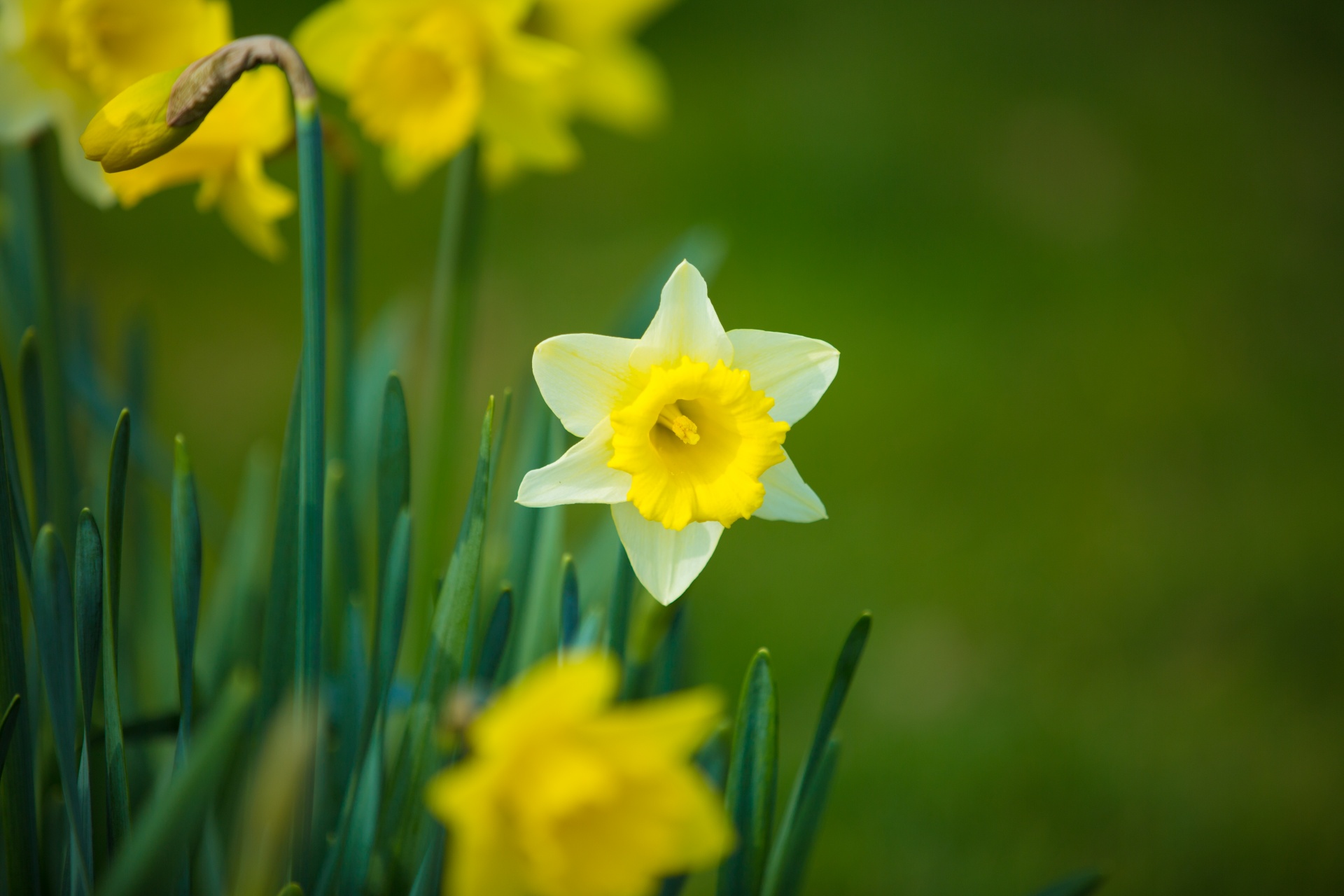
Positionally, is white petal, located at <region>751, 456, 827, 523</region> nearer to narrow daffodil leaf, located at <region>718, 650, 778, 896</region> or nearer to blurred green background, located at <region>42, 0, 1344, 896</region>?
narrow daffodil leaf, located at <region>718, 650, 778, 896</region>

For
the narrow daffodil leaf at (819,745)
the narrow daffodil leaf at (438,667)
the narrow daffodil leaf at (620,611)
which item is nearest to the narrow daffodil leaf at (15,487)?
the narrow daffodil leaf at (438,667)

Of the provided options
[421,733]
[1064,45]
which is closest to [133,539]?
[421,733]

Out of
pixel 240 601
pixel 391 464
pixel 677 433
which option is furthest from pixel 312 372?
pixel 240 601

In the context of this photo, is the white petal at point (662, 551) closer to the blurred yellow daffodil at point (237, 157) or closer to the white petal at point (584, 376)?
the white petal at point (584, 376)

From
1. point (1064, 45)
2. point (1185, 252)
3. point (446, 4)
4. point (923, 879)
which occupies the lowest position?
point (923, 879)

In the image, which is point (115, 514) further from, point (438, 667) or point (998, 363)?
point (998, 363)

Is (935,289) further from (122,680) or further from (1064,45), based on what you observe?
(122,680)
